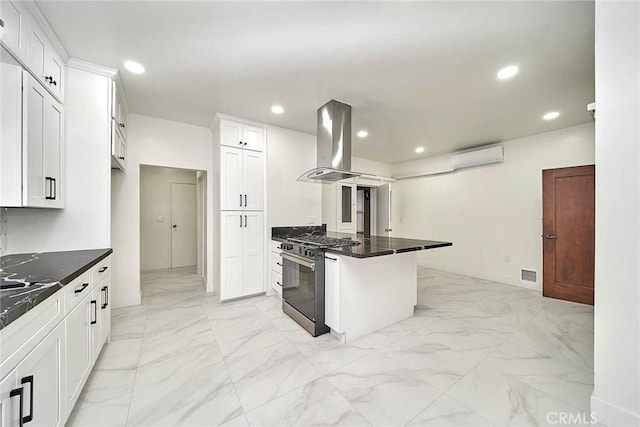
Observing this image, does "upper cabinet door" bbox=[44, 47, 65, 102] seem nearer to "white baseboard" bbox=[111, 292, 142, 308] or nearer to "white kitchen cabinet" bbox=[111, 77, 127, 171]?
"white kitchen cabinet" bbox=[111, 77, 127, 171]

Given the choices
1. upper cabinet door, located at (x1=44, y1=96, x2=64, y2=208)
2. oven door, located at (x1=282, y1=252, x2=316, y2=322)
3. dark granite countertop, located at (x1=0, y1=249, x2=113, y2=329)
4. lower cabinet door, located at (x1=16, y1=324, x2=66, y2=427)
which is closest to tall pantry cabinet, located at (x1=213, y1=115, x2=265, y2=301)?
oven door, located at (x1=282, y1=252, x2=316, y2=322)

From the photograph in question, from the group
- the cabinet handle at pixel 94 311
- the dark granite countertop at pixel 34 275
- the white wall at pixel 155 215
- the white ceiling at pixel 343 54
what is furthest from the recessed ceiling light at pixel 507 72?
the white wall at pixel 155 215

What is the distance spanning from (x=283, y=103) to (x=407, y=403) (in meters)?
3.12

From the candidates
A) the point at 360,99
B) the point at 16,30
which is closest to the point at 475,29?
the point at 360,99

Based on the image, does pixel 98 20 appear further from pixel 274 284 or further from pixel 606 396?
pixel 606 396

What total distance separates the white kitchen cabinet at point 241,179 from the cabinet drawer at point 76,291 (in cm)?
179

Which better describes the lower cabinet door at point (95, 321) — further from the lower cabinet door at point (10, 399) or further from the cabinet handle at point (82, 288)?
the lower cabinet door at point (10, 399)

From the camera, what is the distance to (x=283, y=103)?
9.65 feet

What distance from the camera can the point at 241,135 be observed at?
11.2 ft

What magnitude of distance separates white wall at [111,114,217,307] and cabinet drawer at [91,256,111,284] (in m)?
1.25

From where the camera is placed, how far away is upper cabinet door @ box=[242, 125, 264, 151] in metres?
3.46

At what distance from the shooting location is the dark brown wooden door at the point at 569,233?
10.7 feet

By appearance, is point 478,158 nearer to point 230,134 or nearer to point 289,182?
point 289,182

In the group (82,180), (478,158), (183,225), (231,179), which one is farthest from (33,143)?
(478,158)
